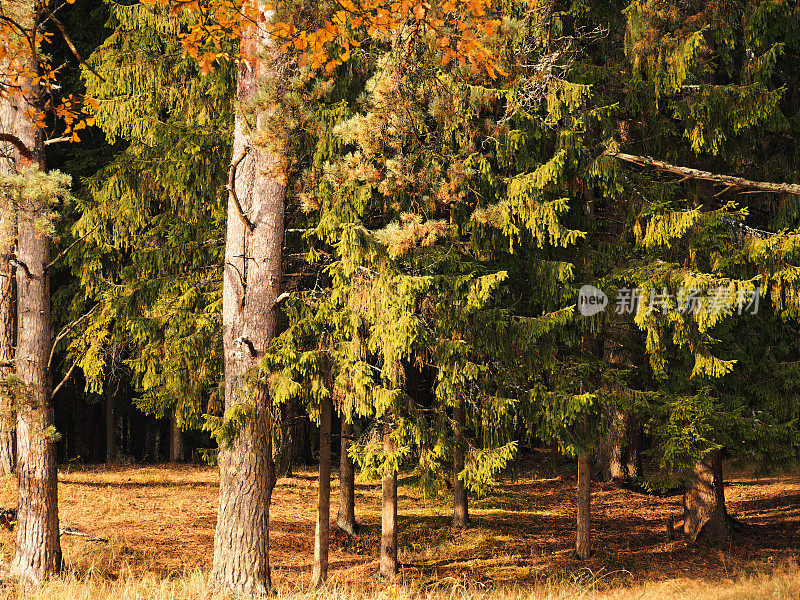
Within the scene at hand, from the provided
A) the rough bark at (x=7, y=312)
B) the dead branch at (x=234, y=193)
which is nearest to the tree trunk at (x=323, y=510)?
the dead branch at (x=234, y=193)

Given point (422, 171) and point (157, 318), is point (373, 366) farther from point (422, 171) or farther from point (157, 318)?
point (157, 318)

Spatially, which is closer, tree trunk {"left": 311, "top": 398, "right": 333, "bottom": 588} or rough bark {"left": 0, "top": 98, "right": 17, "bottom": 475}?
rough bark {"left": 0, "top": 98, "right": 17, "bottom": 475}

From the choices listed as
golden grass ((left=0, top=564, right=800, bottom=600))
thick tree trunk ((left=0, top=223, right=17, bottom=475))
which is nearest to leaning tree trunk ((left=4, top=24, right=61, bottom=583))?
thick tree trunk ((left=0, top=223, right=17, bottom=475))

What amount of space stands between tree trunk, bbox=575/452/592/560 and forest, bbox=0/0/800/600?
6 centimetres

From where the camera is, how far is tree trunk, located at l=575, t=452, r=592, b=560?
428 inches

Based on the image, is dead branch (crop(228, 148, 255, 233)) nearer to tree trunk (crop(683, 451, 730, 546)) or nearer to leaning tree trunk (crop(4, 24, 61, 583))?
leaning tree trunk (crop(4, 24, 61, 583))

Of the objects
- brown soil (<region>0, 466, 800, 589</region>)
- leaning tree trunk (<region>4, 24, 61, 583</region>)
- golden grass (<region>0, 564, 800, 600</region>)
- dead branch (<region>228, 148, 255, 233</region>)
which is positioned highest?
dead branch (<region>228, 148, 255, 233</region>)

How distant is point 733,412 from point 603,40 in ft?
20.2

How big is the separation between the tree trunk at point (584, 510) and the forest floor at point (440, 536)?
219mm

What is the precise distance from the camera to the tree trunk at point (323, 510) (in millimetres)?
9211

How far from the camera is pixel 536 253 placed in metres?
10.3

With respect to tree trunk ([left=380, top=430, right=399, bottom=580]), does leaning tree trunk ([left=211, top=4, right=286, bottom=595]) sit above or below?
above

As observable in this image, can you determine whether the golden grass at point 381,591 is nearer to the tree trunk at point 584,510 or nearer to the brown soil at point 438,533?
the brown soil at point 438,533

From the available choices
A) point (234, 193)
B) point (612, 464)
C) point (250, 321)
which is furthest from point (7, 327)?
point (612, 464)
